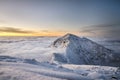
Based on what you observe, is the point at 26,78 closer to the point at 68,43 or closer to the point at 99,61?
the point at 68,43

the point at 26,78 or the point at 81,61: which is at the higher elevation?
the point at 26,78

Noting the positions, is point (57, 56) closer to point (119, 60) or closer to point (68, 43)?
point (68, 43)

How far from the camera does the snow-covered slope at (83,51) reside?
13052 mm

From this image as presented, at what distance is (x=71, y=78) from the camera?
423cm

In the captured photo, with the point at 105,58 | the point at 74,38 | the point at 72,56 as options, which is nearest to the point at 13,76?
the point at 72,56

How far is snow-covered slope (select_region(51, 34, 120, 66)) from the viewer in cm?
1305

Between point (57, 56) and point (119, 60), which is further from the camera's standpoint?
point (119, 60)

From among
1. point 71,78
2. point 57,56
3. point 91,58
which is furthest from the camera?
point 91,58

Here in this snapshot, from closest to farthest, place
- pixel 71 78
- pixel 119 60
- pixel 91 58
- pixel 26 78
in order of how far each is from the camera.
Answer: pixel 26 78
pixel 71 78
pixel 91 58
pixel 119 60

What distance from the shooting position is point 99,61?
14.0 metres

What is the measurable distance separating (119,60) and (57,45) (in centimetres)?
512

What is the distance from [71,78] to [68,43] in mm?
9457

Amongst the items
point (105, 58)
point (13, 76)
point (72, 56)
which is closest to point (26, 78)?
point (13, 76)

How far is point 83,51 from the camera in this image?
13938 mm
